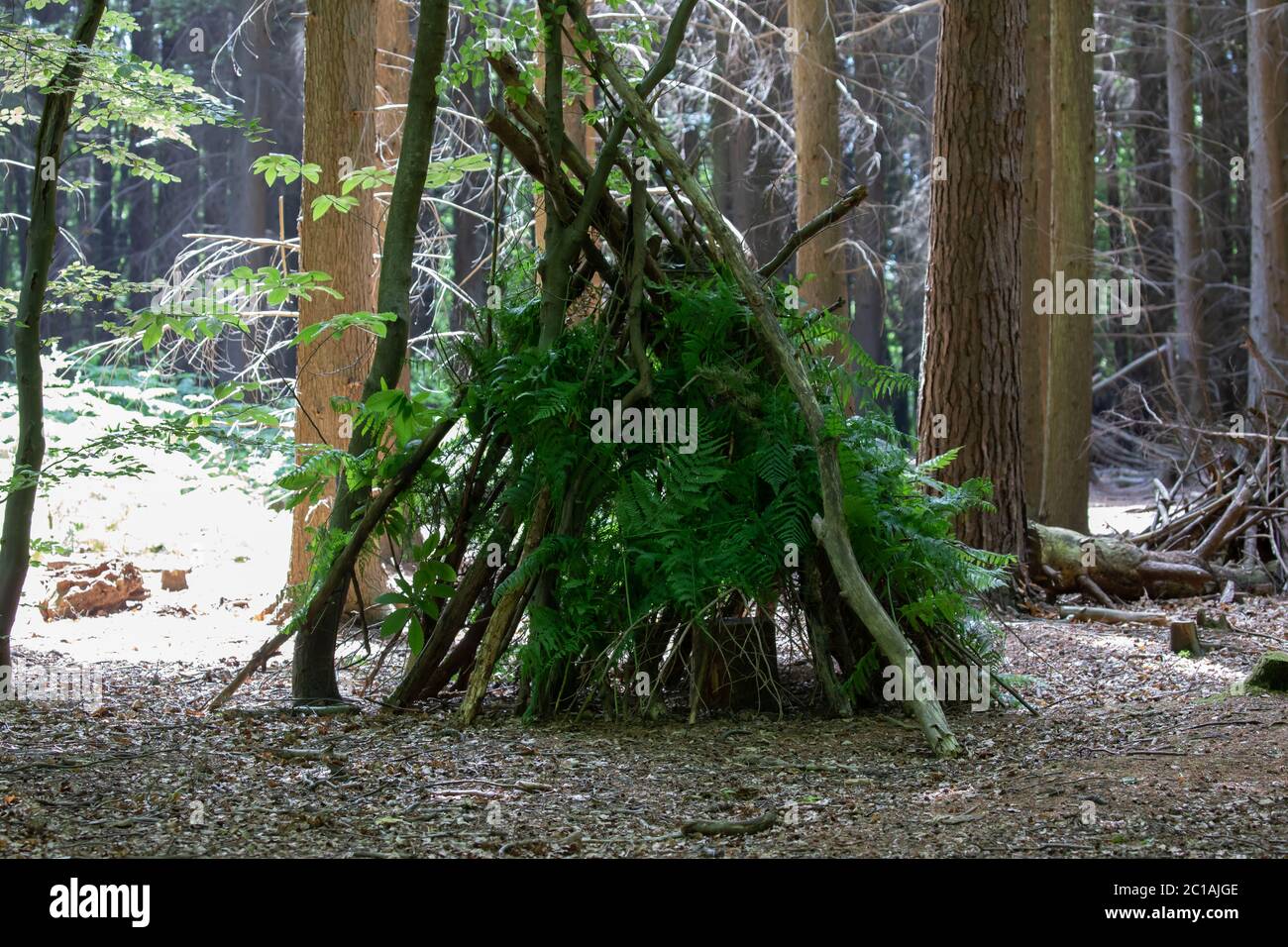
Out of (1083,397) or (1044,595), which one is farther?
(1083,397)

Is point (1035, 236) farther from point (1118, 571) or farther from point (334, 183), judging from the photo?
point (334, 183)

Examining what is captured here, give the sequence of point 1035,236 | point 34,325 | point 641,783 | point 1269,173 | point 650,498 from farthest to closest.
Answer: point 1269,173 → point 1035,236 → point 34,325 → point 650,498 → point 641,783

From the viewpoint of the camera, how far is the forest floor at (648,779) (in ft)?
11.0

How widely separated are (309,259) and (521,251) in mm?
2586

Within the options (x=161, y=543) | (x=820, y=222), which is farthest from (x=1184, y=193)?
(x=820, y=222)

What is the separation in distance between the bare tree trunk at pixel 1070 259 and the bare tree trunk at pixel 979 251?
3.90 m

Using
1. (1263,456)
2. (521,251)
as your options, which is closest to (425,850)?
(521,251)

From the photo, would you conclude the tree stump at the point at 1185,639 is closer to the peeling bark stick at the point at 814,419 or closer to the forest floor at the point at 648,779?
the forest floor at the point at 648,779

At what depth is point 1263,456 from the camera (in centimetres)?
989

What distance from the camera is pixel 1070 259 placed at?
12406mm

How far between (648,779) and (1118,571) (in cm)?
611

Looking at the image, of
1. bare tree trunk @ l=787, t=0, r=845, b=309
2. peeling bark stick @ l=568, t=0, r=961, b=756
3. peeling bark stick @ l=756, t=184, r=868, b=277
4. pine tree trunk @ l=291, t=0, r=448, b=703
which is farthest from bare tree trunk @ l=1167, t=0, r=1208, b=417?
pine tree trunk @ l=291, t=0, r=448, b=703

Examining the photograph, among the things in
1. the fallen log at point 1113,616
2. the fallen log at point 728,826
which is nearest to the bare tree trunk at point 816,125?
the fallen log at point 1113,616
